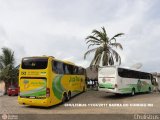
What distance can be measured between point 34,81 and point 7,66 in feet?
83.2

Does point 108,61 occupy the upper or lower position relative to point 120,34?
lower

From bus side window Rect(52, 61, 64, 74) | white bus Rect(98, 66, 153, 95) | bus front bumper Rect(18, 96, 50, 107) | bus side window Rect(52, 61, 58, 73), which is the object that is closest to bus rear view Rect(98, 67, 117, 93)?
white bus Rect(98, 66, 153, 95)

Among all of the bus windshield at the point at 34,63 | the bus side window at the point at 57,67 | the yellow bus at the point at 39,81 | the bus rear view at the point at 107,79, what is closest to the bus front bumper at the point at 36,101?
the yellow bus at the point at 39,81

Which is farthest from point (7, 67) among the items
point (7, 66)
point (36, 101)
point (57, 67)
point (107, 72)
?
point (36, 101)

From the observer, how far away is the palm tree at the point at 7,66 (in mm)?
41406

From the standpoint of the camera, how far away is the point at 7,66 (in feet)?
136

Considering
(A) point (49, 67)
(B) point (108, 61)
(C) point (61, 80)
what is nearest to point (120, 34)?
(B) point (108, 61)

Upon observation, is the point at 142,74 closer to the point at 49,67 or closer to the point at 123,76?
the point at 123,76

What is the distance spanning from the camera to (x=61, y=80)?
20.1 m

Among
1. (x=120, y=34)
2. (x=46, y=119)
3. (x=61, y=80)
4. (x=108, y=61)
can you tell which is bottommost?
(x=46, y=119)

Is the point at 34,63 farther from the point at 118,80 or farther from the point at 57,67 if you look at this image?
the point at 118,80

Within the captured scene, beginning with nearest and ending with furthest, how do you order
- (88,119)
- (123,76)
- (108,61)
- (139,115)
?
(88,119), (139,115), (123,76), (108,61)

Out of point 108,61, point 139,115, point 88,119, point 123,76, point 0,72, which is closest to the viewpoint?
point 88,119

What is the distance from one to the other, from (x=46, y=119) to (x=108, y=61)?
834 inches
